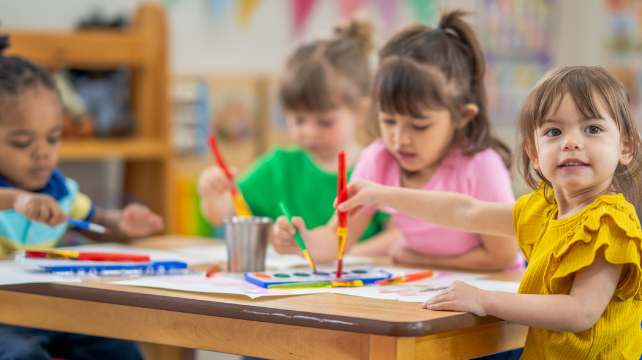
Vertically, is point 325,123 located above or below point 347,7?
below

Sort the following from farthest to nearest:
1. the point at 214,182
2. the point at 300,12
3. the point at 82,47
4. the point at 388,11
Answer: the point at 388,11 < the point at 300,12 < the point at 82,47 < the point at 214,182

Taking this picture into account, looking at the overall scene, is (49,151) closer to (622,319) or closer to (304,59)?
(304,59)

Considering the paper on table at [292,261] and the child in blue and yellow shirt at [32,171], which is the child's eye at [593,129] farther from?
the child in blue and yellow shirt at [32,171]

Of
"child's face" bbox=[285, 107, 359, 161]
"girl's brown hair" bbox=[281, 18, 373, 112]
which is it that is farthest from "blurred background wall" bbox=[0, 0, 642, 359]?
"child's face" bbox=[285, 107, 359, 161]

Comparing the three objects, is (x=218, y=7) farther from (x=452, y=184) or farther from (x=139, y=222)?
(x=452, y=184)

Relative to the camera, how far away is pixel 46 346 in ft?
3.69

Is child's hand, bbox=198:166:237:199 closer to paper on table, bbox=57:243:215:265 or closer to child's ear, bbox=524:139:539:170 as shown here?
paper on table, bbox=57:243:215:265

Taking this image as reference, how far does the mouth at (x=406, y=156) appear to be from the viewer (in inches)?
45.1

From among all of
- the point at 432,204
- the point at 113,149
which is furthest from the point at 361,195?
the point at 113,149

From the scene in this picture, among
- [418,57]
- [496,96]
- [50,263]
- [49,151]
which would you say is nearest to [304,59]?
[418,57]

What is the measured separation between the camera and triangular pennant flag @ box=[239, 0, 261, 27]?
2758 millimetres

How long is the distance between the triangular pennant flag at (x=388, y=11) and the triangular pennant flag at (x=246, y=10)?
671 millimetres

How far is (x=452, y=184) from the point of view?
3.83ft

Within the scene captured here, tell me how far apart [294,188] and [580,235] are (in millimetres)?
1028
